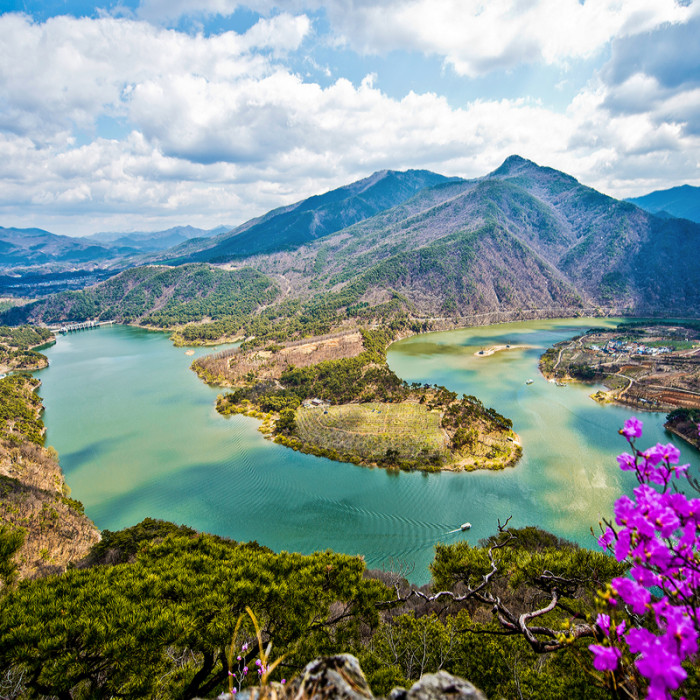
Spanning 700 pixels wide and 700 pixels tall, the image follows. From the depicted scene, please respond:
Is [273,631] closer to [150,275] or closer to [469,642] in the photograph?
[469,642]

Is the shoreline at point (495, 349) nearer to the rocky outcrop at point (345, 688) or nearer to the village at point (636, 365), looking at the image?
the village at point (636, 365)

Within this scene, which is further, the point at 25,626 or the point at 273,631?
the point at 273,631

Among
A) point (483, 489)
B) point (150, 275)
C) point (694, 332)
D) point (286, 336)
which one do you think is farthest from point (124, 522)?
point (150, 275)

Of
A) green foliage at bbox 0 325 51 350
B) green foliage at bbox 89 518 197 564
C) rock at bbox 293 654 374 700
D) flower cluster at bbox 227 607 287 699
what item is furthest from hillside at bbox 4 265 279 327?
rock at bbox 293 654 374 700

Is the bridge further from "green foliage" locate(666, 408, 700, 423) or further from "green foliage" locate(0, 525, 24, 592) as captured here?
"green foliage" locate(666, 408, 700, 423)

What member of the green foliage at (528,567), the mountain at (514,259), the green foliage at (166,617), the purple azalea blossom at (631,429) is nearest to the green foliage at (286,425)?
the green foliage at (528,567)

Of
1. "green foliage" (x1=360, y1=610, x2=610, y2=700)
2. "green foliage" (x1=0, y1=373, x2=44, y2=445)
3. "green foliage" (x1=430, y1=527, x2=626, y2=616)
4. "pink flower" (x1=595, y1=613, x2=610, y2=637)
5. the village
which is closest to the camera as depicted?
"pink flower" (x1=595, y1=613, x2=610, y2=637)
